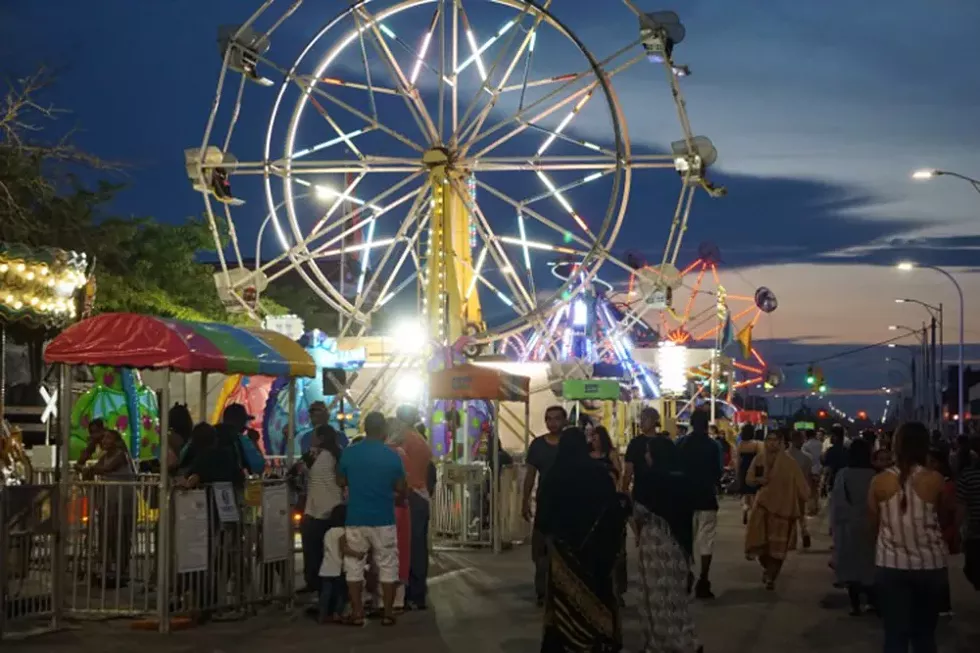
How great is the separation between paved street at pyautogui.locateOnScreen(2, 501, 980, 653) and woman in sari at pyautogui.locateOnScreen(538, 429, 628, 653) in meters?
1.74

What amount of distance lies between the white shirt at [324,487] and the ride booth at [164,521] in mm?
471

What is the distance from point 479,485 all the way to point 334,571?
7760 millimetres

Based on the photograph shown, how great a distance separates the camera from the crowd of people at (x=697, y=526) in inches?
335

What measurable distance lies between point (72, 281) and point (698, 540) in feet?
24.2

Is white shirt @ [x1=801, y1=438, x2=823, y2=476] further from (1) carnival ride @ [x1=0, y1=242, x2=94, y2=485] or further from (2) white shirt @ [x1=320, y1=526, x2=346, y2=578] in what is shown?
(2) white shirt @ [x1=320, y1=526, x2=346, y2=578]

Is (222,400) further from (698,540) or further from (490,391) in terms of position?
(698,540)

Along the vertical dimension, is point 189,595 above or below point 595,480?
below

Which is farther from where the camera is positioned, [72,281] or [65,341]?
[72,281]

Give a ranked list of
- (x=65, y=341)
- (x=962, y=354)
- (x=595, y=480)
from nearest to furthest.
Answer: (x=595, y=480) < (x=65, y=341) < (x=962, y=354)

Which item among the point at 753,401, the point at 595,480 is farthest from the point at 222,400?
the point at 753,401

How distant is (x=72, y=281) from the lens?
655 inches

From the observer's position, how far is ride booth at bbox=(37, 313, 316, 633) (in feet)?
39.7

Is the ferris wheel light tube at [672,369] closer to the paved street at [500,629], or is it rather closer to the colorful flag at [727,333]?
the colorful flag at [727,333]

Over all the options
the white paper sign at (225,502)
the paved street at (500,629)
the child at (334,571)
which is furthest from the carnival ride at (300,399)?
the white paper sign at (225,502)
